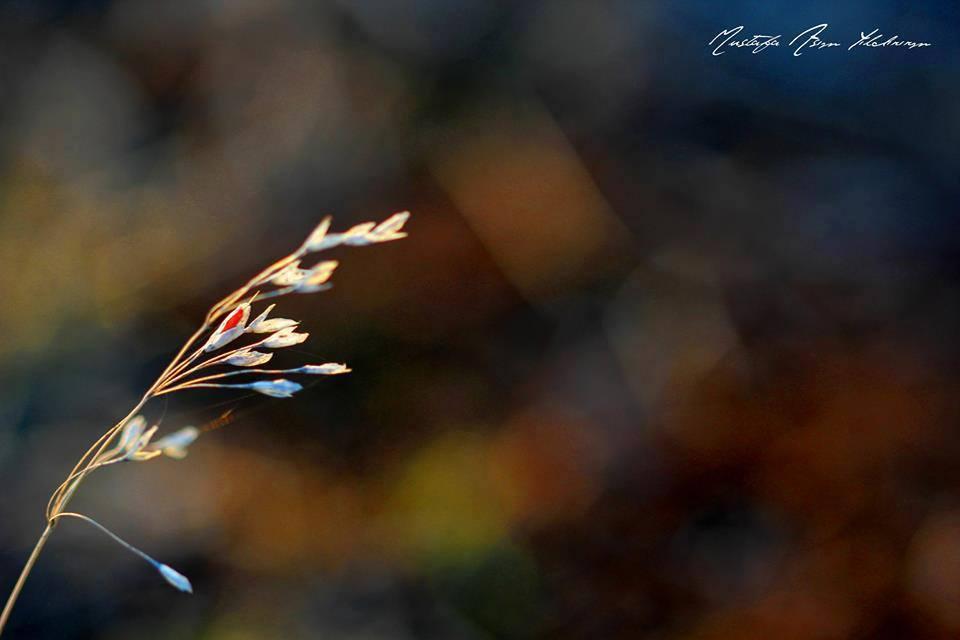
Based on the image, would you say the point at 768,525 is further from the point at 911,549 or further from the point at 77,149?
the point at 77,149

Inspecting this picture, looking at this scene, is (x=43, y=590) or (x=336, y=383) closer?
(x=43, y=590)

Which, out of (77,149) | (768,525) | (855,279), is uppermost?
(77,149)

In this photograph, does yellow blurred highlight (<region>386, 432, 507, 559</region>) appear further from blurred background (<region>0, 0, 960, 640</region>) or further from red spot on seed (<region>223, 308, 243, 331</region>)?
red spot on seed (<region>223, 308, 243, 331</region>)

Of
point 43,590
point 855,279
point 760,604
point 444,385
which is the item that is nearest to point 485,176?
point 444,385
